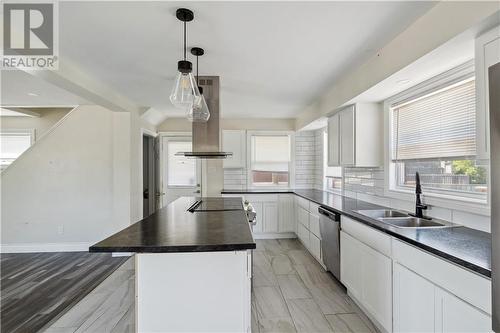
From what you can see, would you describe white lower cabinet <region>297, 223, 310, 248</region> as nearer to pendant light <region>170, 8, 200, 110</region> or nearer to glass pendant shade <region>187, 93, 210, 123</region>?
glass pendant shade <region>187, 93, 210, 123</region>

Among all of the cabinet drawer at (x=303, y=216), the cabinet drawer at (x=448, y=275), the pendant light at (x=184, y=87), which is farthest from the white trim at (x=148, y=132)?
the cabinet drawer at (x=448, y=275)

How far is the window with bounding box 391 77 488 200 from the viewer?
2.02m

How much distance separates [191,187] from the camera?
5590 millimetres

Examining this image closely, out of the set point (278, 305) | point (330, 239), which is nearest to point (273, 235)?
point (330, 239)

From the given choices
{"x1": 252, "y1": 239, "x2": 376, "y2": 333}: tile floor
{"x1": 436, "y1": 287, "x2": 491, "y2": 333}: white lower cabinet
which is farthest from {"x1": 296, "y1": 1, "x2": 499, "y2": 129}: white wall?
{"x1": 252, "y1": 239, "x2": 376, "y2": 333}: tile floor

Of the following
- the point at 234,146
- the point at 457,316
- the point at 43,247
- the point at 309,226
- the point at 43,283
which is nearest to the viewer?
the point at 457,316

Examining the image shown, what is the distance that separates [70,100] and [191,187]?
2.59 m

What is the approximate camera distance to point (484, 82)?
1449 mm

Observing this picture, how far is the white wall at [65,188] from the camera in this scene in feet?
14.3

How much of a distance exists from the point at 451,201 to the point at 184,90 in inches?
89.7

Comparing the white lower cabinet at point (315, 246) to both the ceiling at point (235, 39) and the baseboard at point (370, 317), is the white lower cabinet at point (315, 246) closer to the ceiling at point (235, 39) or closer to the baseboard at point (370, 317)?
the baseboard at point (370, 317)

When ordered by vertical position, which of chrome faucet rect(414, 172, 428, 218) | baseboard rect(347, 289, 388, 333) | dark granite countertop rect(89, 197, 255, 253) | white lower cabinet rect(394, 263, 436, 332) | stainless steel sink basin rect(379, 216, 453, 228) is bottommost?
baseboard rect(347, 289, 388, 333)

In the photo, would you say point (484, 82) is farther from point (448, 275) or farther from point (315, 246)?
point (315, 246)

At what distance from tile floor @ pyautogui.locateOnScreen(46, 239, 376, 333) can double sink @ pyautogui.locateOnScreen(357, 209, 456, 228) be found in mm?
896
